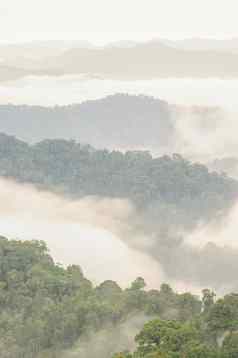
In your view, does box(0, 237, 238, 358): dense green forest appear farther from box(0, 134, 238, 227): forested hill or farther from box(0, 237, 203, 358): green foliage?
box(0, 134, 238, 227): forested hill

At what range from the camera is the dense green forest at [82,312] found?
2209cm

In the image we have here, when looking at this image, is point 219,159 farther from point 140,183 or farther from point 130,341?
point 130,341

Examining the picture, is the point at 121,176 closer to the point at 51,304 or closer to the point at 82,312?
the point at 51,304

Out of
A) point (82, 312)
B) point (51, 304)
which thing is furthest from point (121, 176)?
point (82, 312)

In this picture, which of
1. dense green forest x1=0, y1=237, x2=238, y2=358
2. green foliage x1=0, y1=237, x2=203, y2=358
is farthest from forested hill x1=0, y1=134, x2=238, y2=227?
green foliage x1=0, y1=237, x2=203, y2=358

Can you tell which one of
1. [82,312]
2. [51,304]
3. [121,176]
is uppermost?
[121,176]

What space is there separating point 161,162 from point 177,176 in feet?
9.14

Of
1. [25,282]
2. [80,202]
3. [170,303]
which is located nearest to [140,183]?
[80,202]

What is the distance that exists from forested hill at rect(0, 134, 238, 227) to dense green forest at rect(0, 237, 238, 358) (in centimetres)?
4473

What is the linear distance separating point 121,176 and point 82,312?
6122cm

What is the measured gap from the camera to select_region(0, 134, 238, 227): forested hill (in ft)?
316

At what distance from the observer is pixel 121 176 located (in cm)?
10038

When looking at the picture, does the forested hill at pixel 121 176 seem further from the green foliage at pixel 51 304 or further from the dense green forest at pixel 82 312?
the green foliage at pixel 51 304

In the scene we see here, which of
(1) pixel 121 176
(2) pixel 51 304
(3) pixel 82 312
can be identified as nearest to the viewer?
(3) pixel 82 312
